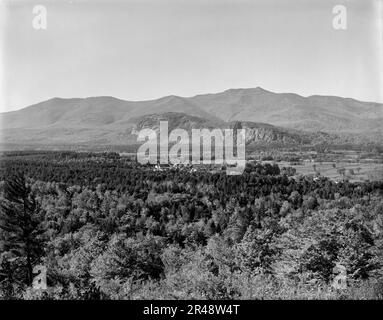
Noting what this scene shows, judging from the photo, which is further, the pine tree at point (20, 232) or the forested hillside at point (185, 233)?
the pine tree at point (20, 232)

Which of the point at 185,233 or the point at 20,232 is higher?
the point at 20,232

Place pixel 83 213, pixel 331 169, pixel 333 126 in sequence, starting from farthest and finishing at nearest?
pixel 333 126, pixel 331 169, pixel 83 213

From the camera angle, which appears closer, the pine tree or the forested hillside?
the forested hillside

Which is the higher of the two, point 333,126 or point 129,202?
point 333,126

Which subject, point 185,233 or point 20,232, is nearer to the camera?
point 20,232

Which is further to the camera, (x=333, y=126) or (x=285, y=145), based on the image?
(x=333, y=126)

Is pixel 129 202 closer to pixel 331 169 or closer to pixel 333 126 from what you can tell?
pixel 331 169

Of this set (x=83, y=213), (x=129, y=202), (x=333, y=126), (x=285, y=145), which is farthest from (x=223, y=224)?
(x=333, y=126)
